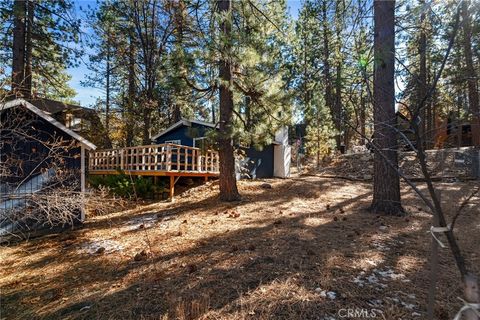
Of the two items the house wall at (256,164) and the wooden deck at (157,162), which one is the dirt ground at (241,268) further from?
the house wall at (256,164)

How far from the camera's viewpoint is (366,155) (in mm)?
14172

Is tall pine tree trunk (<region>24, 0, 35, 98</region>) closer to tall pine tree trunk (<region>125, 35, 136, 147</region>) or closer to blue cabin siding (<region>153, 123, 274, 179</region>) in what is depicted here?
tall pine tree trunk (<region>125, 35, 136, 147</region>)

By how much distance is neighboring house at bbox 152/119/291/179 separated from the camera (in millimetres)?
12495

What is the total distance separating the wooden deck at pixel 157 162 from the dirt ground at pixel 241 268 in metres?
3.94

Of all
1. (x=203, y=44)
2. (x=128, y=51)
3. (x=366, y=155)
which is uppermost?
(x=128, y=51)

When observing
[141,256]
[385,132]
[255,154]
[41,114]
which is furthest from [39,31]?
[385,132]

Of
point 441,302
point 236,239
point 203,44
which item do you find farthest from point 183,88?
point 441,302

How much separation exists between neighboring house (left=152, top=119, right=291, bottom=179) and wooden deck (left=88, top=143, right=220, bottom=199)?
1264mm

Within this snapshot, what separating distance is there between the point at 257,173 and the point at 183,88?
7.71 meters

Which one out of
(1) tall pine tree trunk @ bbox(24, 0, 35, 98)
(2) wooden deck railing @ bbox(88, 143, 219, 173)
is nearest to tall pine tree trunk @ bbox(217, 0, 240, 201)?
(2) wooden deck railing @ bbox(88, 143, 219, 173)

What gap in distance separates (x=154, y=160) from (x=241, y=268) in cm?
825

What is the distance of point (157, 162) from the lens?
9.85 metres

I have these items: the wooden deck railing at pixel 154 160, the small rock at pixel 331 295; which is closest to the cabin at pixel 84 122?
the wooden deck railing at pixel 154 160

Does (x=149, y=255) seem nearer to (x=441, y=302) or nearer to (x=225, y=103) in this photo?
(x=441, y=302)
